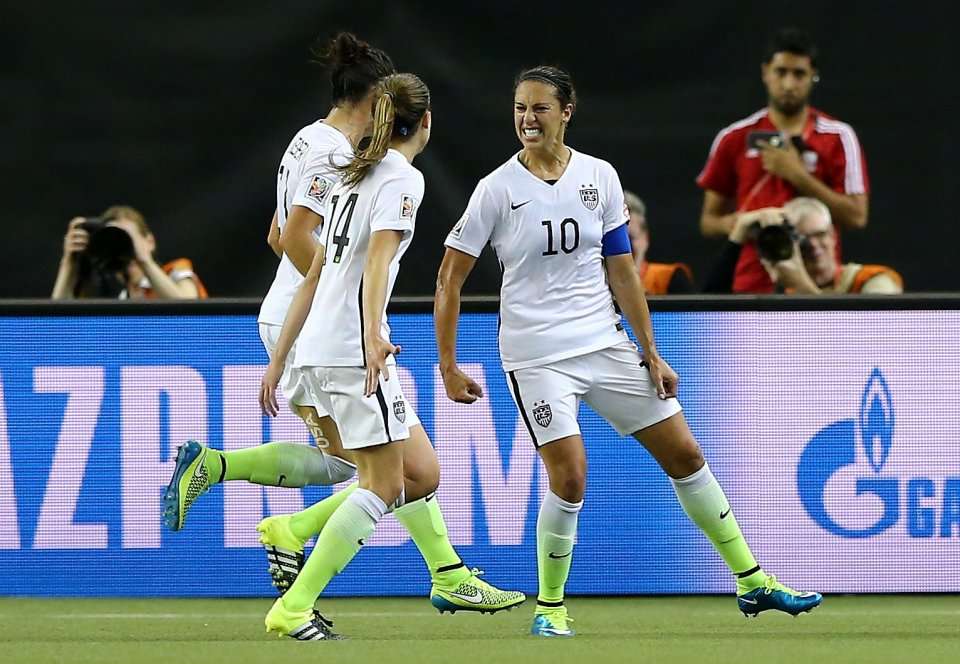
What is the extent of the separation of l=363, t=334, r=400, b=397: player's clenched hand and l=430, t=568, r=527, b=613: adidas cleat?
97cm

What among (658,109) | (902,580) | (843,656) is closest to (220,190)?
(658,109)

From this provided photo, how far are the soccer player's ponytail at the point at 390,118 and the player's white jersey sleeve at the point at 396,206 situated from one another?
0.11 meters

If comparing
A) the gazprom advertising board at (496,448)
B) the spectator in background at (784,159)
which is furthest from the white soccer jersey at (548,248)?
the spectator in background at (784,159)

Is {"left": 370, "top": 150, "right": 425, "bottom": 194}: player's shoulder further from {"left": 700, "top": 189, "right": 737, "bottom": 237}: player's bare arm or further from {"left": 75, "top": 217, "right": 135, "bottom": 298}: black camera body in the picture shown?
{"left": 700, "top": 189, "right": 737, "bottom": 237}: player's bare arm

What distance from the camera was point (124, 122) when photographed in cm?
964

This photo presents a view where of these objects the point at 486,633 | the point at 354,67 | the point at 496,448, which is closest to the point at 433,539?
the point at 486,633

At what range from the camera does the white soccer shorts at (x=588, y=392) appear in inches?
244

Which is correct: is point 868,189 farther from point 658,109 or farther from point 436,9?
point 436,9

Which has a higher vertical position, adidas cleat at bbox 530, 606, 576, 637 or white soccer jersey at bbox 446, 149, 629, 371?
white soccer jersey at bbox 446, 149, 629, 371

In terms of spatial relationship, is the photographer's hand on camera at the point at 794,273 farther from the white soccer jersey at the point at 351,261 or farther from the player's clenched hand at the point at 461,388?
the white soccer jersey at the point at 351,261

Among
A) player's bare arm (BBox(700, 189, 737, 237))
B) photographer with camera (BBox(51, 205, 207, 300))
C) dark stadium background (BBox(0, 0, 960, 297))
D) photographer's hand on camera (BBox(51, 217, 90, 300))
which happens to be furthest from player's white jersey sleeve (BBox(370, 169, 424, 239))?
dark stadium background (BBox(0, 0, 960, 297))

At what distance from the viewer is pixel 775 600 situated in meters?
6.34

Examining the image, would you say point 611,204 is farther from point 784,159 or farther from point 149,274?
point 149,274

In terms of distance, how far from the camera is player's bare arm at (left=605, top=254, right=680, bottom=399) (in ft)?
20.7
